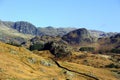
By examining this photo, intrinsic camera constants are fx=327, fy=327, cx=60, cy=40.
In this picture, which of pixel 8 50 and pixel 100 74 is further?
pixel 100 74

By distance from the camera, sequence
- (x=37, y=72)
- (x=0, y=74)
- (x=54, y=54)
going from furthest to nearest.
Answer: (x=54, y=54) → (x=37, y=72) → (x=0, y=74)

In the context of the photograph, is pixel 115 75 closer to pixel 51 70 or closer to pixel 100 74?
pixel 100 74

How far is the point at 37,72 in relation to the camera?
6106 cm

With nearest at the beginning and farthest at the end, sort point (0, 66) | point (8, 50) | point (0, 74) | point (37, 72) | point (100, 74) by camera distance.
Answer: point (0, 74), point (0, 66), point (37, 72), point (8, 50), point (100, 74)

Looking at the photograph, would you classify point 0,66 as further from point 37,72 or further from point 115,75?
point 115,75

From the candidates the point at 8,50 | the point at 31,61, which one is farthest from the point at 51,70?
the point at 8,50

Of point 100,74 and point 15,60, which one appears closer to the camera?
point 15,60

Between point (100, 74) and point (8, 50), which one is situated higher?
point (8, 50)

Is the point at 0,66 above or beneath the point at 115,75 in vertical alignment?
above

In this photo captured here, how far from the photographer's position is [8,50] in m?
65.5

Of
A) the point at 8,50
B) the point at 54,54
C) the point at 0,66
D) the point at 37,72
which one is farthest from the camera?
the point at 54,54

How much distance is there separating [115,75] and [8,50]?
2857cm

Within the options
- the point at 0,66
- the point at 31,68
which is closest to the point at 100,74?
the point at 31,68

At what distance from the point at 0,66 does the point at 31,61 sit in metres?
15.7
